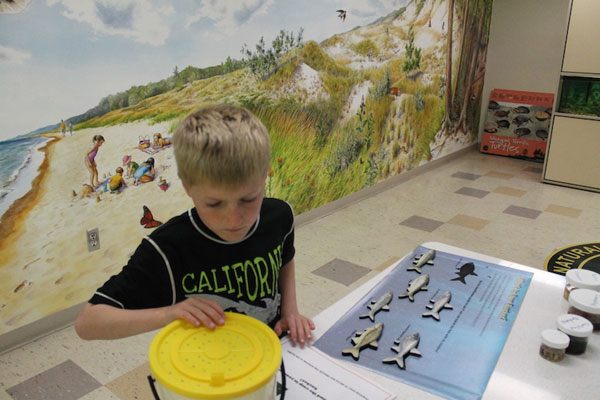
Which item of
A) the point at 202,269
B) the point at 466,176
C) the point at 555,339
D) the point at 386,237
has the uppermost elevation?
the point at 202,269

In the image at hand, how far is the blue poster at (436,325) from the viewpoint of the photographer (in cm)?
88

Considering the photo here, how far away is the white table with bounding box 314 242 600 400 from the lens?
2.73 feet

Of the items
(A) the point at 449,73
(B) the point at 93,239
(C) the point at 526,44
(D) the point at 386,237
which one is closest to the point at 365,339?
(B) the point at 93,239

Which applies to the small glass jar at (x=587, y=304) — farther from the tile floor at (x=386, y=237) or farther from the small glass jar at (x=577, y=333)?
the tile floor at (x=386, y=237)

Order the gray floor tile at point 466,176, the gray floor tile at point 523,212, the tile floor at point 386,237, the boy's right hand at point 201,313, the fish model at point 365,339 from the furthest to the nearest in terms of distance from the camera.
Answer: the gray floor tile at point 466,176 < the gray floor tile at point 523,212 < the tile floor at point 386,237 < the fish model at point 365,339 < the boy's right hand at point 201,313

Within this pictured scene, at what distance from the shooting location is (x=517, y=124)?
555 centimetres

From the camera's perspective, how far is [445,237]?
329 cm

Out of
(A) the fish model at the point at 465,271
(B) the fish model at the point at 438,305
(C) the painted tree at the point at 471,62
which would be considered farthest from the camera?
(C) the painted tree at the point at 471,62

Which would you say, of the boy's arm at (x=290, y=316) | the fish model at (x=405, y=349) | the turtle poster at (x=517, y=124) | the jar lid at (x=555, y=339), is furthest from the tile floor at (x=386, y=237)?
the jar lid at (x=555, y=339)

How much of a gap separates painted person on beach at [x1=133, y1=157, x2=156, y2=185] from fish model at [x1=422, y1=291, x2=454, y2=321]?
1732 millimetres

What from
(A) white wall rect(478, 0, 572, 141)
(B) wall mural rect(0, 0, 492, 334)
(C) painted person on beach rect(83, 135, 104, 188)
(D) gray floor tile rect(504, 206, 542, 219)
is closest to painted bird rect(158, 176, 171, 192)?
(B) wall mural rect(0, 0, 492, 334)

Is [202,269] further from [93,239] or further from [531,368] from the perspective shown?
[93,239]

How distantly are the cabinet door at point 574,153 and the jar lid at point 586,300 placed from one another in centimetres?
388

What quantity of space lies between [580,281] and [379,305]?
1.48ft
